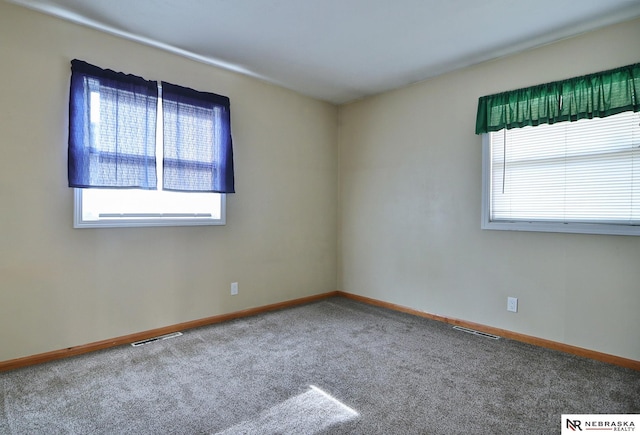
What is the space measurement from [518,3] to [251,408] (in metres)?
3.16

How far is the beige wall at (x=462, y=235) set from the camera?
2637 millimetres

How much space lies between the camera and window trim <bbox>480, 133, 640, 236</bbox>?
8.46 feet

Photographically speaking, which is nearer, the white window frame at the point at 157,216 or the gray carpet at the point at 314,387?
the gray carpet at the point at 314,387

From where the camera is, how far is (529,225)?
9.88 feet

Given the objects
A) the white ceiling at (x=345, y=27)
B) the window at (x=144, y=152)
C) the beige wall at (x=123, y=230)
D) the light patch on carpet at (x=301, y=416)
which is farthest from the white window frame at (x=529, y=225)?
the window at (x=144, y=152)

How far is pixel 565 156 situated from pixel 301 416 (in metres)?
2.84

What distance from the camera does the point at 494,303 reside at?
322cm

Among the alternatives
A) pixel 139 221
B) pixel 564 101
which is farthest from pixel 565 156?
pixel 139 221

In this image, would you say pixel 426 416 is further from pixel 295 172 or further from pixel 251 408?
pixel 295 172

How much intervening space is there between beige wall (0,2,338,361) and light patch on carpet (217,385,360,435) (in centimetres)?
169

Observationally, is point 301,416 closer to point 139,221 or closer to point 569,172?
point 139,221

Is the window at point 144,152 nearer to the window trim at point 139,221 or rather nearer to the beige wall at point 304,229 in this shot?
the window trim at point 139,221

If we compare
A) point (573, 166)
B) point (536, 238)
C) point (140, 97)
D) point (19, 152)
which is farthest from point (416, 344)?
point (19, 152)

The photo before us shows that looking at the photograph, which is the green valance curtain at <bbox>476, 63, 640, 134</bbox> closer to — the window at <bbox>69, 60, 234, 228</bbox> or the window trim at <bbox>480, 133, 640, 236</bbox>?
the window trim at <bbox>480, 133, 640, 236</bbox>
